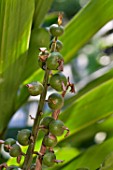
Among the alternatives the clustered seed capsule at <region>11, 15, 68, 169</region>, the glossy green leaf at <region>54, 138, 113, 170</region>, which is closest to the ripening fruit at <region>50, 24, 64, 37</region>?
the clustered seed capsule at <region>11, 15, 68, 169</region>

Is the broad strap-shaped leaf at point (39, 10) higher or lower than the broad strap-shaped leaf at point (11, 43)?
higher

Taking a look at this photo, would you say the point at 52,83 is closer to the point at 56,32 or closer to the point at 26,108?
the point at 56,32

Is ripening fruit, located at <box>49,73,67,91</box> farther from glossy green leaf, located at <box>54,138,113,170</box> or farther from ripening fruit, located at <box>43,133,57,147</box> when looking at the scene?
glossy green leaf, located at <box>54,138,113,170</box>

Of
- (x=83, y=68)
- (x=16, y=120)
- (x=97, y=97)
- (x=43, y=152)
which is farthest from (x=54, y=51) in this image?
(x=83, y=68)

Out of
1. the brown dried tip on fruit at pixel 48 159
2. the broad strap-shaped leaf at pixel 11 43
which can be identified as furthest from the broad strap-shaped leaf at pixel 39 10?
the brown dried tip on fruit at pixel 48 159

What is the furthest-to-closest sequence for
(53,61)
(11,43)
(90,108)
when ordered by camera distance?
(90,108)
(11,43)
(53,61)

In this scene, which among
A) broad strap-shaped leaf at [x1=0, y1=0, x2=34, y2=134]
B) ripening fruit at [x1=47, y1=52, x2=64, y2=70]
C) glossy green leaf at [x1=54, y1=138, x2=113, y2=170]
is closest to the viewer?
ripening fruit at [x1=47, y1=52, x2=64, y2=70]

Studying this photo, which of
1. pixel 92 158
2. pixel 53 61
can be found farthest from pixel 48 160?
pixel 92 158

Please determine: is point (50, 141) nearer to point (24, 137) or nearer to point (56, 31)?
point (24, 137)

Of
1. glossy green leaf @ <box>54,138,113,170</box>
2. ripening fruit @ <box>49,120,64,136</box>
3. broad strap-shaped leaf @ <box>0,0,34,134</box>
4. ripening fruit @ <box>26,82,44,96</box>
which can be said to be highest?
broad strap-shaped leaf @ <box>0,0,34,134</box>

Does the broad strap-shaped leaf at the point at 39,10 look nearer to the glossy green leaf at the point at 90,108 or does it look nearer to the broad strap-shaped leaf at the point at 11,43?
the broad strap-shaped leaf at the point at 11,43
